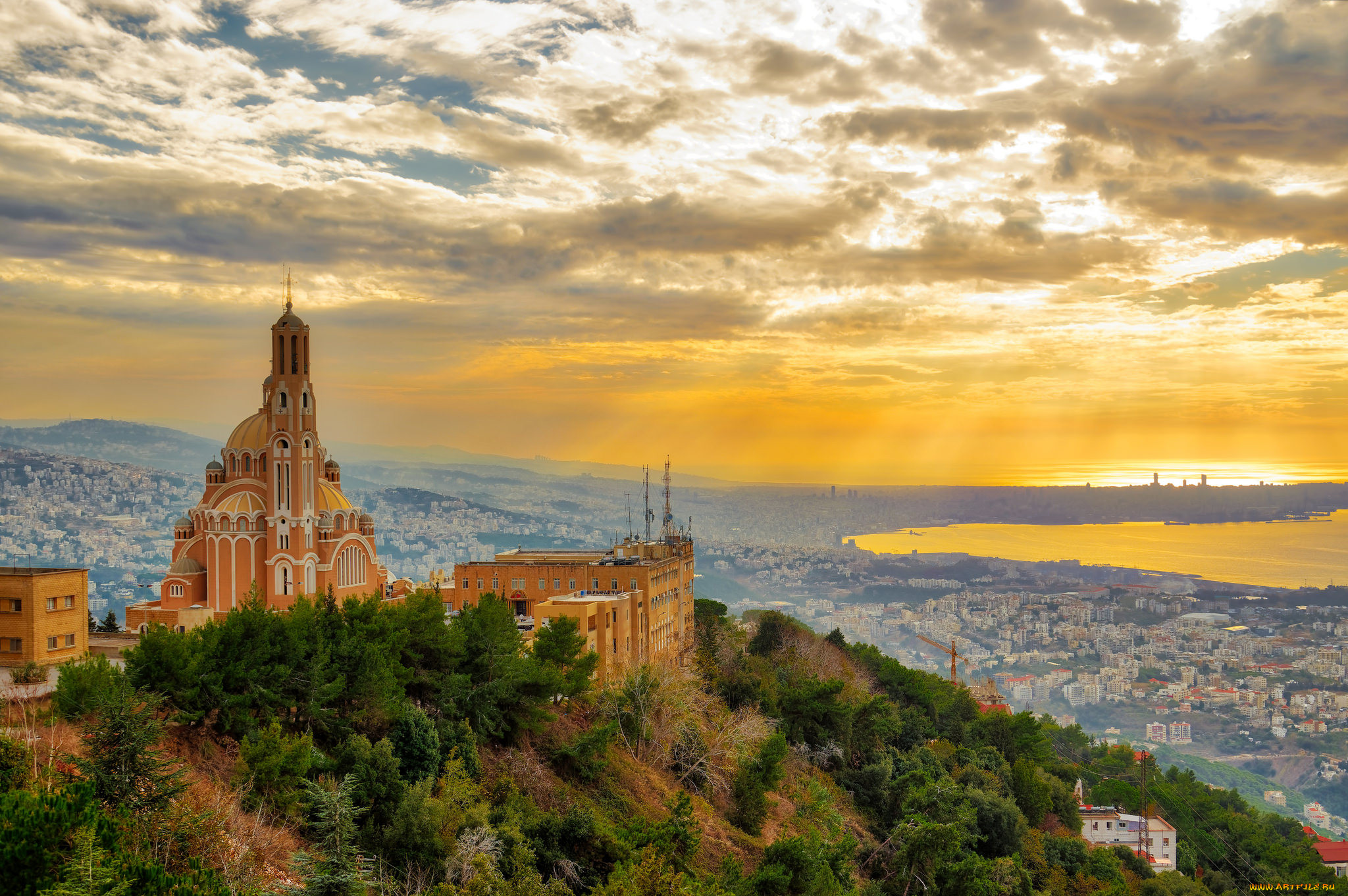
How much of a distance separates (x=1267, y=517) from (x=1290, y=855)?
169049 millimetres

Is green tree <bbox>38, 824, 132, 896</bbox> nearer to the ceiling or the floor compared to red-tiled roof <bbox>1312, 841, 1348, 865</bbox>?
nearer to the ceiling

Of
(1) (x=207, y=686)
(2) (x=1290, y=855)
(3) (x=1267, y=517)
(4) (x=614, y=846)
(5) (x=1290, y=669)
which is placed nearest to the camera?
(1) (x=207, y=686)

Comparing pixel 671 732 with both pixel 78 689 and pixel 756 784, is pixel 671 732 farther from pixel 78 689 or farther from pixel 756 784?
pixel 78 689

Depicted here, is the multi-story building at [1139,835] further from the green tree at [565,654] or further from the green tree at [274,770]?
the green tree at [274,770]

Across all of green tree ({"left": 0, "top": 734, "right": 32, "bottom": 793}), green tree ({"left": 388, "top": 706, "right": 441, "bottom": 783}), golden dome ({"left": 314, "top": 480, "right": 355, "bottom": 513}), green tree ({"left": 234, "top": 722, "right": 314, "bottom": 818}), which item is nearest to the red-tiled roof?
green tree ({"left": 388, "top": 706, "right": 441, "bottom": 783})

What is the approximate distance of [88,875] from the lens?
34.9 feet

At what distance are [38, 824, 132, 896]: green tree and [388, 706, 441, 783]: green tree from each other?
10499 mm

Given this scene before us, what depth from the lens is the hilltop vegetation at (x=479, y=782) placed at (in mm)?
13266

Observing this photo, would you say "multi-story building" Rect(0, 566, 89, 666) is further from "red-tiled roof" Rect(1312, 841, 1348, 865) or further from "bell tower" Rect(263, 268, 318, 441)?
"red-tiled roof" Rect(1312, 841, 1348, 865)

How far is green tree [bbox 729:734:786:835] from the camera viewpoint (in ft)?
99.2

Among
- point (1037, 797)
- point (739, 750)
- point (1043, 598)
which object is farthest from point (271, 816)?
point (1043, 598)

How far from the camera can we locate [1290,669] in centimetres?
12631

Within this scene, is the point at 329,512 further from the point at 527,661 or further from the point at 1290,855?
the point at 1290,855

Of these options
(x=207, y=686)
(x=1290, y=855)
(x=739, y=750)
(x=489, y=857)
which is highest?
(x=207, y=686)
